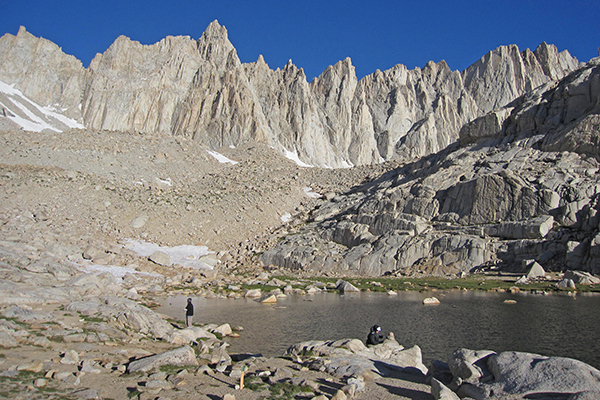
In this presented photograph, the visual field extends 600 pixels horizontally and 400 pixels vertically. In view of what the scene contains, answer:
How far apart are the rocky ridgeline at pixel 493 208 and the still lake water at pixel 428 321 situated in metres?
12.3

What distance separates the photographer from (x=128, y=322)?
791 inches

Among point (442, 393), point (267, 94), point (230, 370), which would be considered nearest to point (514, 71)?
point (267, 94)

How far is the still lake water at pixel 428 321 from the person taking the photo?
20.1 m

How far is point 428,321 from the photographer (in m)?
25.8

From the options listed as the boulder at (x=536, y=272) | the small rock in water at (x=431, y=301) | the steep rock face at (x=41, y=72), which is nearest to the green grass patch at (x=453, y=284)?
the boulder at (x=536, y=272)

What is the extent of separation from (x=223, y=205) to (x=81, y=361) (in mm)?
55583

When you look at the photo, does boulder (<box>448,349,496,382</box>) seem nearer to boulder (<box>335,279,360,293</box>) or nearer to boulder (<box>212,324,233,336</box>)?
boulder (<box>212,324,233,336</box>)

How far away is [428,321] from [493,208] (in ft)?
105

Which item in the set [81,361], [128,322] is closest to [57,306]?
[128,322]

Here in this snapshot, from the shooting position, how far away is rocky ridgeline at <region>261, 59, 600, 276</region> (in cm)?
4691

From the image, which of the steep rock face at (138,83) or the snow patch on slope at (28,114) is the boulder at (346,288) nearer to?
the steep rock face at (138,83)

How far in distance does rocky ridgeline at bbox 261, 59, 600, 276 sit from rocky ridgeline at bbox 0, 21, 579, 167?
6310 cm

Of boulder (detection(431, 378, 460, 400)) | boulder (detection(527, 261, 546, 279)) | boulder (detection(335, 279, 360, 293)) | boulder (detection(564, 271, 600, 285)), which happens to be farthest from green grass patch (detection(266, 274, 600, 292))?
boulder (detection(431, 378, 460, 400))

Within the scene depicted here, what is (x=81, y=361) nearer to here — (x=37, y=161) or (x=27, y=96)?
(x=37, y=161)
